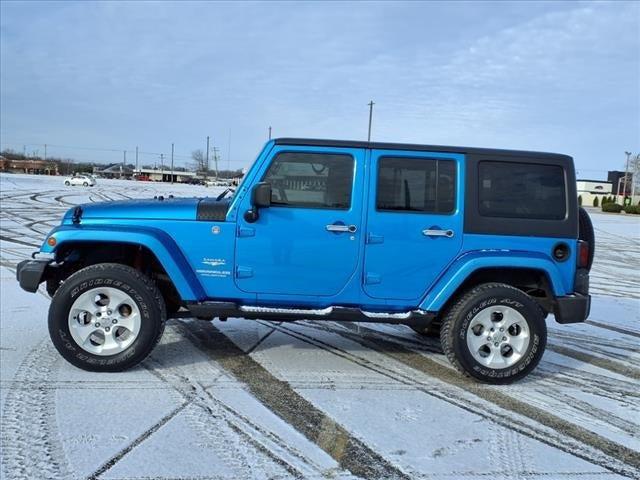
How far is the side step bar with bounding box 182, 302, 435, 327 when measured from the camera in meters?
4.48

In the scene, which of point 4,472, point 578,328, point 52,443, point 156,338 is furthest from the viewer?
point 578,328

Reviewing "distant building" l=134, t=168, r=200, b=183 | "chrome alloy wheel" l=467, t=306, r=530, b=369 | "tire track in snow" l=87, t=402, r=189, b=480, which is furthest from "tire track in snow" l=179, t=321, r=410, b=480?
"distant building" l=134, t=168, r=200, b=183

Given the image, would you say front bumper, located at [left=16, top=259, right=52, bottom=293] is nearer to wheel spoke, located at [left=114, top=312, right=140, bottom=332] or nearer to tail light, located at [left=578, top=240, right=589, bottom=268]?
wheel spoke, located at [left=114, top=312, right=140, bottom=332]

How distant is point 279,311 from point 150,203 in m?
1.46

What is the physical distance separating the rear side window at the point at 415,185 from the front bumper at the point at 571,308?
121 centimetres

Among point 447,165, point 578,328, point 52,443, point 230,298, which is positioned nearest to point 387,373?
point 230,298

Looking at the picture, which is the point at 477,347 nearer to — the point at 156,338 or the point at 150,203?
the point at 156,338

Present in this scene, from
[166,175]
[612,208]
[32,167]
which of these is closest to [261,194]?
[612,208]

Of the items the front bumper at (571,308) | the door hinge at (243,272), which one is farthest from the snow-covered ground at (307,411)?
the door hinge at (243,272)

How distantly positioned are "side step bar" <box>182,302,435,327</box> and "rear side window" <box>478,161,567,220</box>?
3.64 ft

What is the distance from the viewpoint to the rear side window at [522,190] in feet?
15.0

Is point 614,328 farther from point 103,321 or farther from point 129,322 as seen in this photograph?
point 103,321

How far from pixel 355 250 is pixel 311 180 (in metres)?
0.69

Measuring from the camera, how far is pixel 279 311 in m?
4.49
